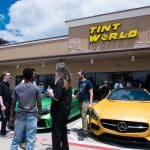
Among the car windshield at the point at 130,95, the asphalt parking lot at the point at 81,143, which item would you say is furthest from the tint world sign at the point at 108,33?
the asphalt parking lot at the point at 81,143

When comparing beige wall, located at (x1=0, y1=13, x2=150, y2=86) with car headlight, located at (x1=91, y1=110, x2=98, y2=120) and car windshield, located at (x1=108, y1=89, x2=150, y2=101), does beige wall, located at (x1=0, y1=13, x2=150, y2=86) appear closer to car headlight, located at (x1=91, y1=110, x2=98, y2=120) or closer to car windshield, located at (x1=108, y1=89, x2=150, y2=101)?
car windshield, located at (x1=108, y1=89, x2=150, y2=101)

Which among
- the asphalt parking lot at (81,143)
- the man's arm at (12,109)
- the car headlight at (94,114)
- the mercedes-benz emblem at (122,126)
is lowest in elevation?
the asphalt parking lot at (81,143)

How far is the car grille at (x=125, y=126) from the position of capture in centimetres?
722

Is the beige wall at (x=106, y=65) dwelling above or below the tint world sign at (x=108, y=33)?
below

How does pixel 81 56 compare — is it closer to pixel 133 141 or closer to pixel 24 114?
pixel 133 141

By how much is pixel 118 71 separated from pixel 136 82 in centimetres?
140

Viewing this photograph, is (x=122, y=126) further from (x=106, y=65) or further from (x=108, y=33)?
(x=108, y=33)

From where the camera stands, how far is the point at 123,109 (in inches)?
315

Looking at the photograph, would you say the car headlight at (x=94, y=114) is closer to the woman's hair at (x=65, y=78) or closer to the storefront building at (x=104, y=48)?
the woman's hair at (x=65, y=78)

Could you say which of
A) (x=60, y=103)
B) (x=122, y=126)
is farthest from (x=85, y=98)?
(x=60, y=103)

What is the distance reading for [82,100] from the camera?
8.42 meters

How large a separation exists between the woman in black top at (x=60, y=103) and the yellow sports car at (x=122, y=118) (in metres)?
1.79

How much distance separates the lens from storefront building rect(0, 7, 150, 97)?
741 inches

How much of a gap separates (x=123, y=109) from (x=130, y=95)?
1429 millimetres
